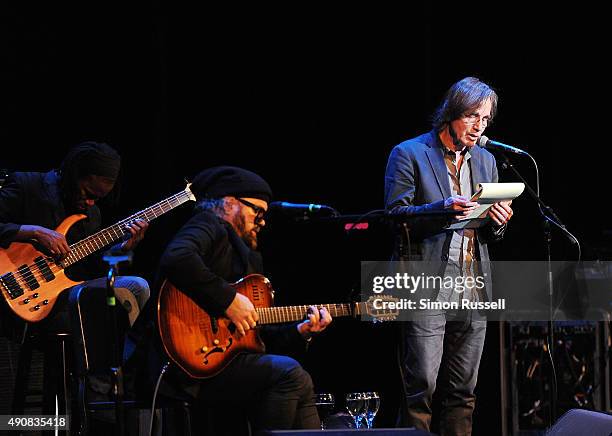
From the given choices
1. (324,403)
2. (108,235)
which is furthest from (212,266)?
(324,403)

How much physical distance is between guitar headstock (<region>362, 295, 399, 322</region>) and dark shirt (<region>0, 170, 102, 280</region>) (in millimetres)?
1513

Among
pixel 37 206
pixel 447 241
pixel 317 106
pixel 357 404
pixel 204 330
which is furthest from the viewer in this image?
pixel 317 106

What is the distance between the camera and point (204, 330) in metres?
4.09

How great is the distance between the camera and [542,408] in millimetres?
5531

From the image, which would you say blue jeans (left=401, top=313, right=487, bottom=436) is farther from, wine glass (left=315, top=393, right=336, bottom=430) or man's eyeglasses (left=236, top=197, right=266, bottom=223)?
man's eyeglasses (left=236, top=197, right=266, bottom=223)

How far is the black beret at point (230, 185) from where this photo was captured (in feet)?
13.9

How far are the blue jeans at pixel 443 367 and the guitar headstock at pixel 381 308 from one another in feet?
0.32

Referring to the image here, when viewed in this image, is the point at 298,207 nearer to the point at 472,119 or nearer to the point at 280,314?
the point at 280,314

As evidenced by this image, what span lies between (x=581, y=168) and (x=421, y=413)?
3.36 m

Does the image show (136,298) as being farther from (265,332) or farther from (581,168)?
(581,168)

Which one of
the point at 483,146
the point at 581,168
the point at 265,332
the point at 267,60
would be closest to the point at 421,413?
the point at 265,332

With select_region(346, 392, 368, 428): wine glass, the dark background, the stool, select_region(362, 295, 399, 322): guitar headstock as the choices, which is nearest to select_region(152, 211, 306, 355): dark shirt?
select_region(362, 295, 399, 322): guitar headstock

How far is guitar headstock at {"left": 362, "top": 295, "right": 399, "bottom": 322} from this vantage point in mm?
4547

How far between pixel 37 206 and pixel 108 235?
405mm
